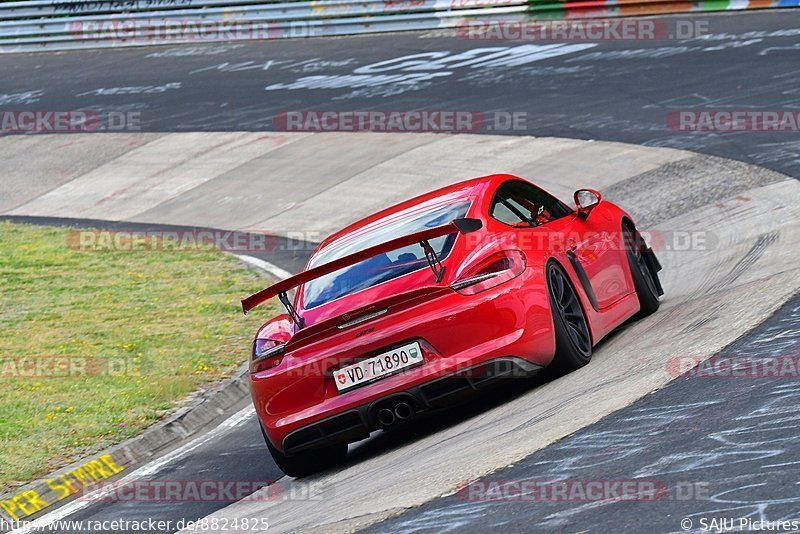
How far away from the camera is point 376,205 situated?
667 inches

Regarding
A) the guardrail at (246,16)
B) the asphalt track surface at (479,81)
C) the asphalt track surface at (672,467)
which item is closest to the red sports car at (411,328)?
the asphalt track surface at (672,467)

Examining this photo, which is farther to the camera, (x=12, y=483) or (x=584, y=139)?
(x=584, y=139)

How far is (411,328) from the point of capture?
6.93m

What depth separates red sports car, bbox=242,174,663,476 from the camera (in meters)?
6.93

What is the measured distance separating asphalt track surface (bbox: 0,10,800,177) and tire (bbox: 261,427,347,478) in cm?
782

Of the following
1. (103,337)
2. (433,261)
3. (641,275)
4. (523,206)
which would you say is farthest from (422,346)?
(103,337)

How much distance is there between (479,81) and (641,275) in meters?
13.1

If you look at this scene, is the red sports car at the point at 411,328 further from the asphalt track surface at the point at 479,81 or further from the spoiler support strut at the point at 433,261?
the asphalt track surface at the point at 479,81

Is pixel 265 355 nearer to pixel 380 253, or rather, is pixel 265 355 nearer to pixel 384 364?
pixel 384 364

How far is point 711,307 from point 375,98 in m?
14.2

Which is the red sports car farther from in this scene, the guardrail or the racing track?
the guardrail

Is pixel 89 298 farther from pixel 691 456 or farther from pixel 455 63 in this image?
pixel 455 63

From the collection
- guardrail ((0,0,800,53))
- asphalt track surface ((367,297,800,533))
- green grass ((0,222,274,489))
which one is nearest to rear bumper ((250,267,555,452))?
asphalt track surface ((367,297,800,533))

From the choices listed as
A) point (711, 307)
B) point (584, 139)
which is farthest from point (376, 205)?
point (711, 307)
